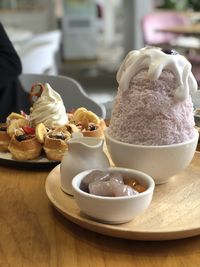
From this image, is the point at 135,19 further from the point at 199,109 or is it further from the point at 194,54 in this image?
the point at 199,109

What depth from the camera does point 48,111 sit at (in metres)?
1.04

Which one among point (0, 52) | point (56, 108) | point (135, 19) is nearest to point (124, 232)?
point (56, 108)

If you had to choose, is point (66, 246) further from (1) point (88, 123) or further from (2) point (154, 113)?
(1) point (88, 123)

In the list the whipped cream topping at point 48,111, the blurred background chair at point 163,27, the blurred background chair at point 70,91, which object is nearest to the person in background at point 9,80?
the blurred background chair at point 70,91

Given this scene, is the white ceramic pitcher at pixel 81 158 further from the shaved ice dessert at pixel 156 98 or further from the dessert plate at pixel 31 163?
the dessert plate at pixel 31 163

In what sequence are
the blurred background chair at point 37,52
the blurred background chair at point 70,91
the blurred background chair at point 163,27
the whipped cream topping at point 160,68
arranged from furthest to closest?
the blurred background chair at point 163,27 < the blurred background chair at point 37,52 < the blurred background chair at point 70,91 < the whipped cream topping at point 160,68

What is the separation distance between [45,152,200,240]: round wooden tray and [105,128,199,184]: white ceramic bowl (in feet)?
0.14

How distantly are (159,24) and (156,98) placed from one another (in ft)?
13.0

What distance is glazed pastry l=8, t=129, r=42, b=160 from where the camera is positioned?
0.96 metres

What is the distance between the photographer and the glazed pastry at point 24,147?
96 centimetres

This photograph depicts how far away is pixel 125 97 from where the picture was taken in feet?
2.56

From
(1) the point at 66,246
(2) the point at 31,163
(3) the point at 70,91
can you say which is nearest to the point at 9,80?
(3) the point at 70,91

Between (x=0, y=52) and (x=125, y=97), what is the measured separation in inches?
50.8

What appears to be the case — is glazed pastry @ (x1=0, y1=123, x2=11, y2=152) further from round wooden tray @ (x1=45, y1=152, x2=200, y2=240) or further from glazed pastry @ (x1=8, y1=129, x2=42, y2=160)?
round wooden tray @ (x1=45, y1=152, x2=200, y2=240)
